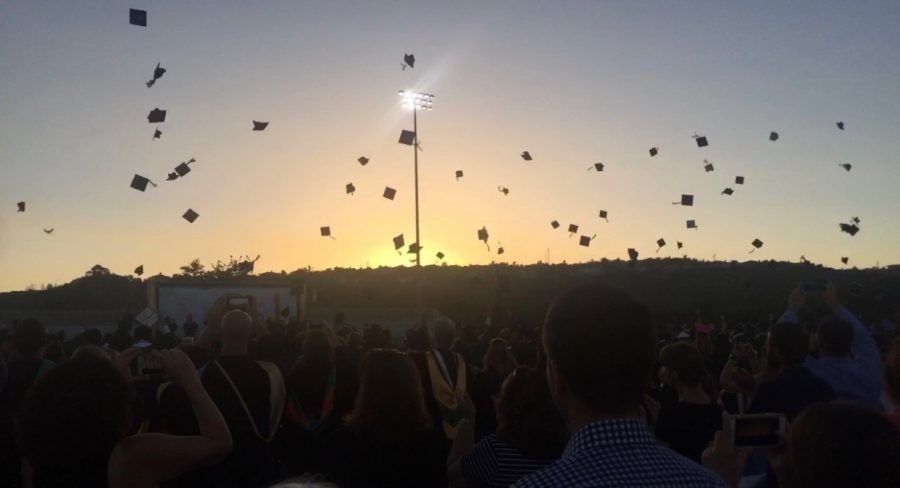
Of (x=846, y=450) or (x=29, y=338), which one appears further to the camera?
(x=29, y=338)

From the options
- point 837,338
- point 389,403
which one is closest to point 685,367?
point 837,338

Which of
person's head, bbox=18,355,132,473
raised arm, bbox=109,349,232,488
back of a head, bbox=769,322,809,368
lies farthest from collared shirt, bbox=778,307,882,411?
person's head, bbox=18,355,132,473

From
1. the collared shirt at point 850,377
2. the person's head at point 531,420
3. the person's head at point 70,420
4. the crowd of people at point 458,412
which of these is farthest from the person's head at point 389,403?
the collared shirt at point 850,377

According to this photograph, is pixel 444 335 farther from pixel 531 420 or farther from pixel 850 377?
pixel 531 420

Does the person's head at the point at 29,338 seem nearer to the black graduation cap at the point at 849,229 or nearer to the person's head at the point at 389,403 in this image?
the person's head at the point at 389,403

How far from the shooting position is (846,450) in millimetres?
1924

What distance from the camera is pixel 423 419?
172 inches

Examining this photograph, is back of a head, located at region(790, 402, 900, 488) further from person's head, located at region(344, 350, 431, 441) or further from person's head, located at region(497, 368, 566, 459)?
person's head, located at region(344, 350, 431, 441)

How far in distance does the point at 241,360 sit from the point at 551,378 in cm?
320

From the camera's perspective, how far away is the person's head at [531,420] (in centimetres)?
349

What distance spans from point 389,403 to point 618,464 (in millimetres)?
2645

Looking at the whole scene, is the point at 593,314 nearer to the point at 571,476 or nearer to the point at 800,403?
the point at 571,476

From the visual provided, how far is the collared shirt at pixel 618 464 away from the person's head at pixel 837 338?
3.74 meters

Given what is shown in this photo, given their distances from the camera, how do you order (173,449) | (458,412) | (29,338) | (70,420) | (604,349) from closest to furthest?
(604,349) → (70,420) → (173,449) → (29,338) → (458,412)
